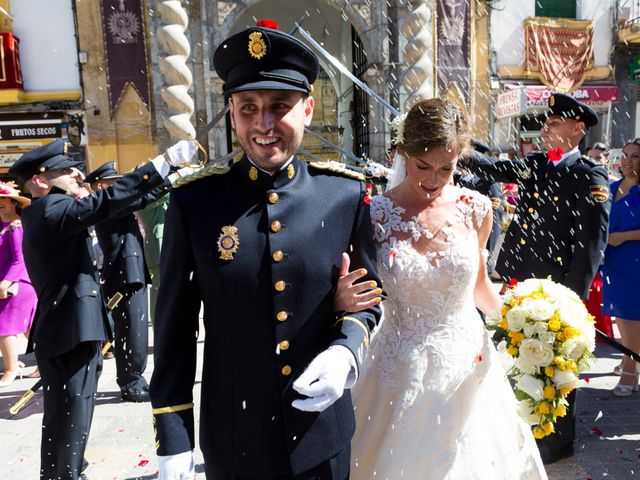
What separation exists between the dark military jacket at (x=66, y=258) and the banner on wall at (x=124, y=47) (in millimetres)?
9787

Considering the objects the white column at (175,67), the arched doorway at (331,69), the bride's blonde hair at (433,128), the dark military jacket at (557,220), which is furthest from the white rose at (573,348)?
the arched doorway at (331,69)

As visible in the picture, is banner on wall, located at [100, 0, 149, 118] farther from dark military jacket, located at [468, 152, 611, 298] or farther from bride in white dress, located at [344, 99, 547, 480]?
bride in white dress, located at [344, 99, 547, 480]

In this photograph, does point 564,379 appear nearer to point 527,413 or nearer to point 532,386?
point 532,386

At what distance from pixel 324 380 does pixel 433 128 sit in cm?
133

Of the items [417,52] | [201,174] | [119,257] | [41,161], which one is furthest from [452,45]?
[201,174]

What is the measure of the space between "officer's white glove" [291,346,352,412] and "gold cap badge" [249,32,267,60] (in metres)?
0.97

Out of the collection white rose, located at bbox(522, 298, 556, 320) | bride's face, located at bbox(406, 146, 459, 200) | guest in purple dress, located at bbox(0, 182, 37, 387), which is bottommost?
guest in purple dress, located at bbox(0, 182, 37, 387)

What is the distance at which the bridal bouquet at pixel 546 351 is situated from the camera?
7.99 ft

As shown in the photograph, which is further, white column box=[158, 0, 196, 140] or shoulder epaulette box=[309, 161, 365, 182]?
white column box=[158, 0, 196, 140]

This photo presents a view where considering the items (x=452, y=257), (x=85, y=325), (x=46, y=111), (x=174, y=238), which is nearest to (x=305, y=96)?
(x=174, y=238)

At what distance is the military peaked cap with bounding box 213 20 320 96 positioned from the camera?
5.45 feet

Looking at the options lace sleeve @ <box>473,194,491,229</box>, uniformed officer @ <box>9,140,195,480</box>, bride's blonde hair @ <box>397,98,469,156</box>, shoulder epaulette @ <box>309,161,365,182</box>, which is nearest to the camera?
shoulder epaulette @ <box>309,161,365,182</box>

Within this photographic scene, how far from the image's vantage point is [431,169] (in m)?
2.45

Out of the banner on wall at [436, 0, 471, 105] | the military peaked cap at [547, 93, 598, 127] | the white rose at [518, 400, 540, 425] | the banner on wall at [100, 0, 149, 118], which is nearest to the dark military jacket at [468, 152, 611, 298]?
the military peaked cap at [547, 93, 598, 127]
